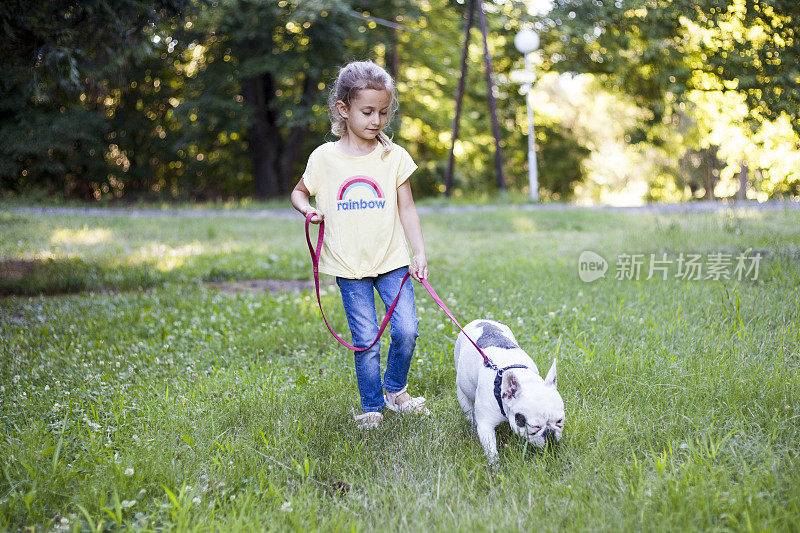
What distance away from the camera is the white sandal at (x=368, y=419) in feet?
11.3

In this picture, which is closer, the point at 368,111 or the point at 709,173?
the point at 368,111

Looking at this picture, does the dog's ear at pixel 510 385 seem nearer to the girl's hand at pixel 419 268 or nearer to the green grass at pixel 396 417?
the green grass at pixel 396 417

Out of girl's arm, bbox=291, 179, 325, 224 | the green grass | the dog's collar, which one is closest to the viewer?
the green grass

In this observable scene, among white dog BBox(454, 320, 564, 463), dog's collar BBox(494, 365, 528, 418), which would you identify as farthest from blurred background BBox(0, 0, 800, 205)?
dog's collar BBox(494, 365, 528, 418)

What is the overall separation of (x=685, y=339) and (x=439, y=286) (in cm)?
263

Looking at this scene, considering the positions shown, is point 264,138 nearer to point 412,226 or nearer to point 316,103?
point 316,103

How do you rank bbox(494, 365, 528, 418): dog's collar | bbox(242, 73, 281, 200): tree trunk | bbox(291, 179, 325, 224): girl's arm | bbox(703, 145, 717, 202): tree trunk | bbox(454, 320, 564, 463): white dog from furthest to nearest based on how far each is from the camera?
bbox(703, 145, 717, 202): tree trunk
bbox(242, 73, 281, 200): tree trunk
bbox(291, 179, 325, 224): girl's arm
bbox(494, 365, 528, 418): dog's collar
bbox(454, 320, 564, 463): white dog

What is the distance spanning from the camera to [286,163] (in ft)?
75.8

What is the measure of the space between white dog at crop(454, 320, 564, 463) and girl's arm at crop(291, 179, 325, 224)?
3.62 feet

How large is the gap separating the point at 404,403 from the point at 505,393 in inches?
38.7

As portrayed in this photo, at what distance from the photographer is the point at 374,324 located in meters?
3.54
